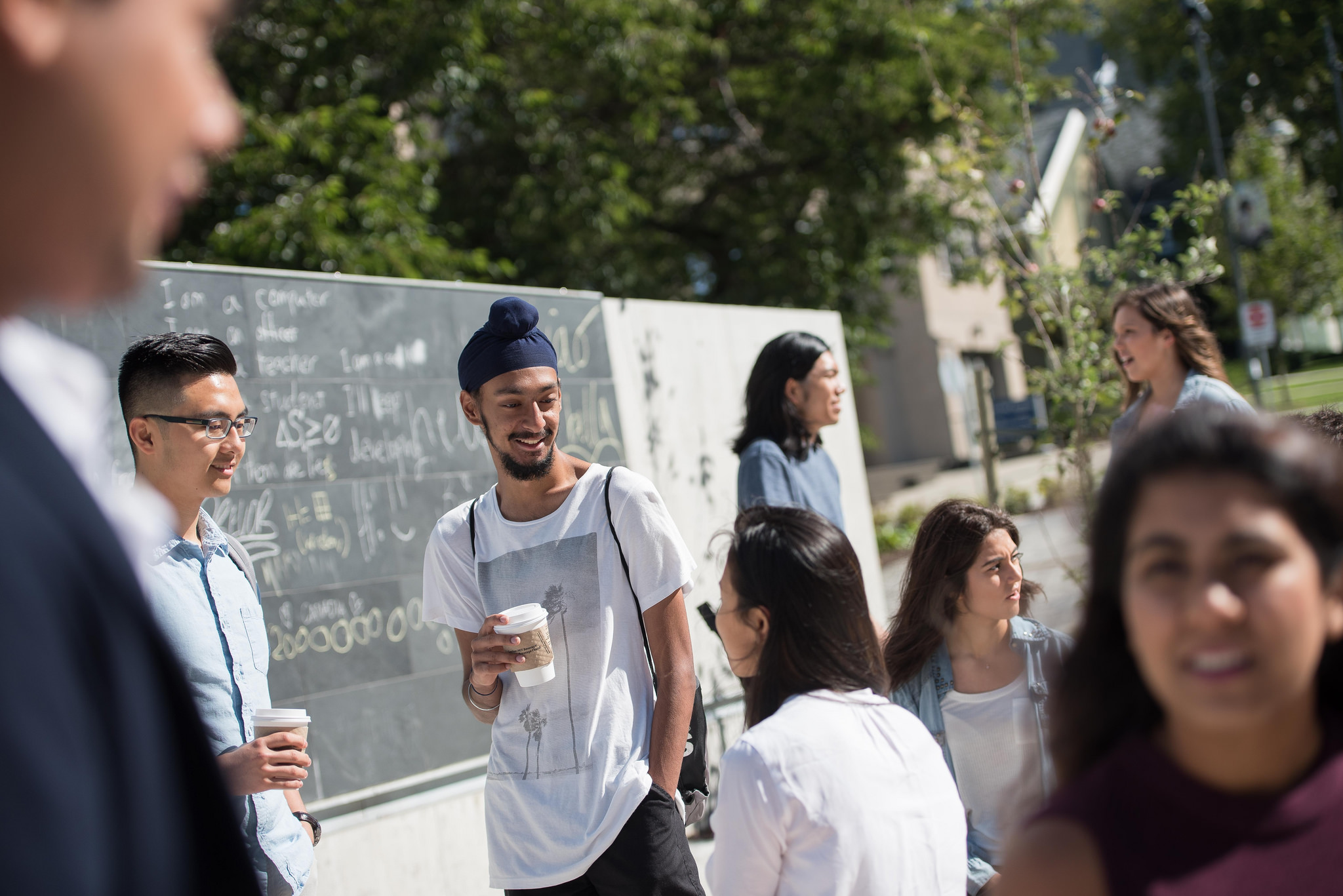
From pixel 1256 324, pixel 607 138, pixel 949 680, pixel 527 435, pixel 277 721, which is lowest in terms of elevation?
pixel 949 680

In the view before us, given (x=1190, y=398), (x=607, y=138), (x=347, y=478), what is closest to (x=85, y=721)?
(x=1190, y=398)

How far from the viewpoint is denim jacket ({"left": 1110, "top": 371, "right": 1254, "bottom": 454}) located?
3.77m

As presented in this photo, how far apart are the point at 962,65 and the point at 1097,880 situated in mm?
14431

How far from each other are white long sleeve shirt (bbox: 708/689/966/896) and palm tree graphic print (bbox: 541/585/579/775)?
0.83 m

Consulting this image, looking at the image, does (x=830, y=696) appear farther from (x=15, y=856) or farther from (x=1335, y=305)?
(x=1335, y=305)

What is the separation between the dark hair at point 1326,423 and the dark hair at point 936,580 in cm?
80

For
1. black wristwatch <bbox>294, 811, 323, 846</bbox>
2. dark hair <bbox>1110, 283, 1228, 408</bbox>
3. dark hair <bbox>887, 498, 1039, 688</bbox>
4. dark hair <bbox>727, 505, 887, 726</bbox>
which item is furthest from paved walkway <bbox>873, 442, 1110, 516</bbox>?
dark hair <bbox>727, 505, 887, 726</bbox>

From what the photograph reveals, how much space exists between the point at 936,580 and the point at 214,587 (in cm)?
188

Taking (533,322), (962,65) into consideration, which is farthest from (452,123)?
(533,322)

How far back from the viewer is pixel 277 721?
2477mm

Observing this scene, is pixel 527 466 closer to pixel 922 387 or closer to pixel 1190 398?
pixel 1190 398

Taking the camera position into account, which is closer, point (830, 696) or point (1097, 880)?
point (1097, 880)

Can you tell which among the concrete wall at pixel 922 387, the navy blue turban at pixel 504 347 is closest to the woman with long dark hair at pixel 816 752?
the navy blue turban at pixel 504 347

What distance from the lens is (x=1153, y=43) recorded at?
2856cm
